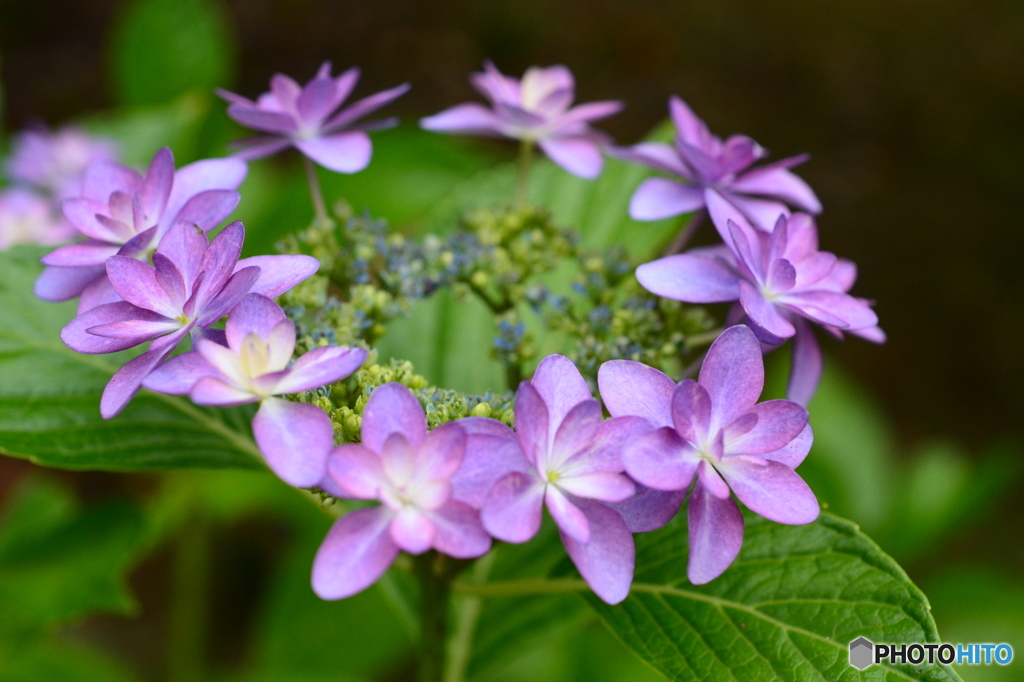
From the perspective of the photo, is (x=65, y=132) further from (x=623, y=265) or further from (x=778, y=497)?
(x=778, y=497)

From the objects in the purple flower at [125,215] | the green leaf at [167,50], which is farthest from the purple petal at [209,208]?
the green leaf at [167,50]

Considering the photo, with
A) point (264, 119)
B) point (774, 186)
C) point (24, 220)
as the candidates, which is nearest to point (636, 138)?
point (24, 220)

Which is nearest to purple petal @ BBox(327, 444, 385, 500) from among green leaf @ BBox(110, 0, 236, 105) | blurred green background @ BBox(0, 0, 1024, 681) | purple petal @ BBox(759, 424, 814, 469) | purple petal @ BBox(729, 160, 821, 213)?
purple petal @ BBox(759, 424, 814, 469)

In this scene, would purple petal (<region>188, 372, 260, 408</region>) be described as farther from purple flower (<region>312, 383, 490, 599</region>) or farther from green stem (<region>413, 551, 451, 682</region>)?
green stem (<region>413, 551, 451, 682</region>)

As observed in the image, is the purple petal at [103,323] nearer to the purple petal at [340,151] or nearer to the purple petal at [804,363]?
the purple petal at [340,151]

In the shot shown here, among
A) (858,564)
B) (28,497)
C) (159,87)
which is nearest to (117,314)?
(858,564)

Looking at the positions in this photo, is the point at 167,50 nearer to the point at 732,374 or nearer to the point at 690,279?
the point at 690,279

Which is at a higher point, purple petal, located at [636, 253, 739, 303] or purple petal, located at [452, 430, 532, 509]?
purple petal, located at [636, 253, 739, 303]
